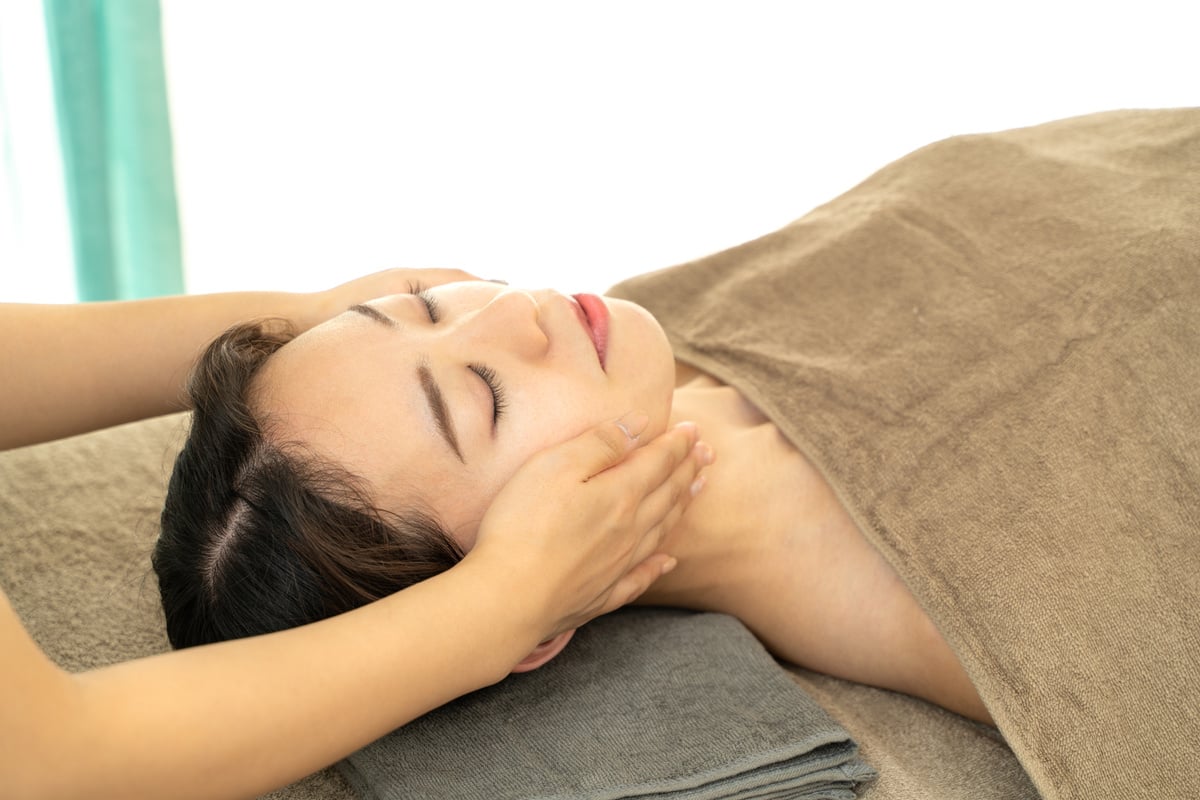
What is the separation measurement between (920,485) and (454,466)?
0.59 m

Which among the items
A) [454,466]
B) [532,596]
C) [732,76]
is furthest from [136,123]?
[532,596]

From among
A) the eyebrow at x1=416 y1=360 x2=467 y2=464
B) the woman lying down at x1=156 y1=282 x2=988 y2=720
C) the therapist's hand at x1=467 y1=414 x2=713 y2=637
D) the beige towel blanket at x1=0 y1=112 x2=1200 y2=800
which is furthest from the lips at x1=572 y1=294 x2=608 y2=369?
the beige towel blanket at x1=0 y1=112 x2=1200 y2=800

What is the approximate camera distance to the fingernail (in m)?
1.26

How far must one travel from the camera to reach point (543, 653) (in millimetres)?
1306

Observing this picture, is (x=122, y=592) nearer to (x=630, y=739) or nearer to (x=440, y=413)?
(x=440, y=413)

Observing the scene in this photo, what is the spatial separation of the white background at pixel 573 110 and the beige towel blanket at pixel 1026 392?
68.5 inches

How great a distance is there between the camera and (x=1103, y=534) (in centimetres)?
126

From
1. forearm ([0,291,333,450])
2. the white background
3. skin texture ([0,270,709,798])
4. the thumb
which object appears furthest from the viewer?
the white background

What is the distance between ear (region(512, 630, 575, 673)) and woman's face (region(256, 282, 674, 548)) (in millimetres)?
164

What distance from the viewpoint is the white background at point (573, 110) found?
11.2 feet

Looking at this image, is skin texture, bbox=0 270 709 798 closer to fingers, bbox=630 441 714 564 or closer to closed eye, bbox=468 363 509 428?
fingers, bbox=630 441 714 564

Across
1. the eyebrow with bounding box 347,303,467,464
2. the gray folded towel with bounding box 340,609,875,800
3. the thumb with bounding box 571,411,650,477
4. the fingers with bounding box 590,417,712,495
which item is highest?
the eyebrow with bounding box 347,303,467,464

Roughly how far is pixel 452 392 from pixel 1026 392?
75 cm

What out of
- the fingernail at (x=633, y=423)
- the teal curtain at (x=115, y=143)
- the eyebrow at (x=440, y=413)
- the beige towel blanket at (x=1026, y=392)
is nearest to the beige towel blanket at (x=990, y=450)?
the beige towel blanket at (x=1026, y=392)
